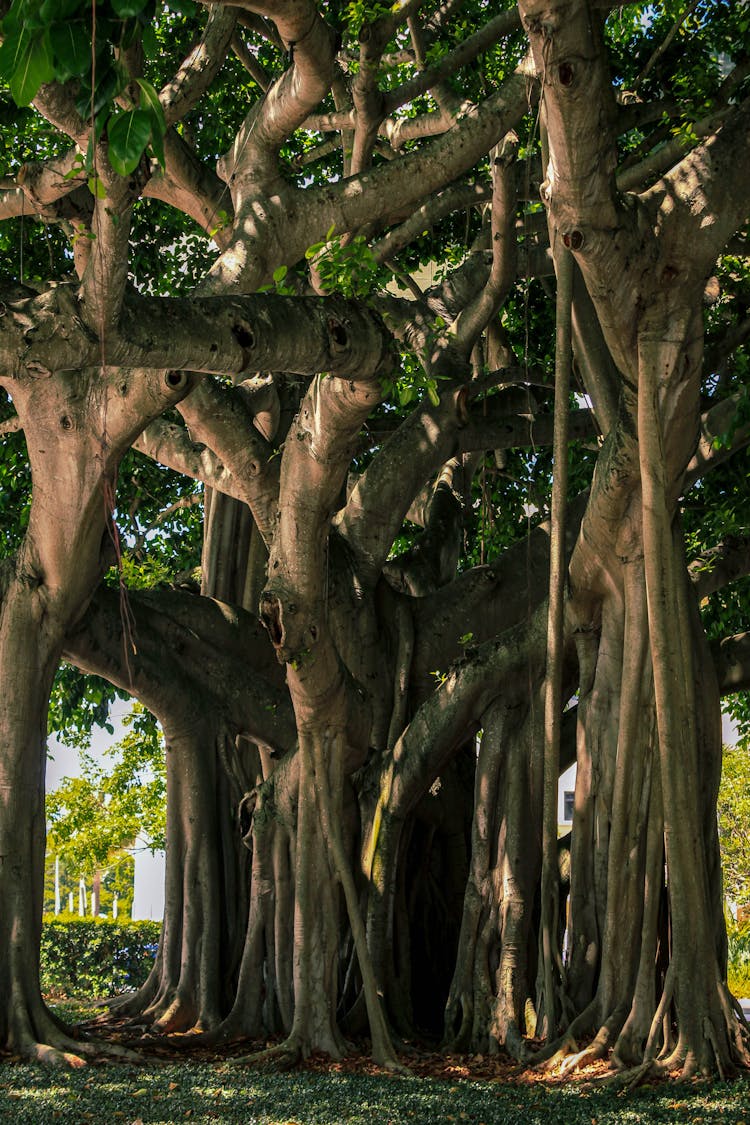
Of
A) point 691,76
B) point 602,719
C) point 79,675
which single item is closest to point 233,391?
point 602,719

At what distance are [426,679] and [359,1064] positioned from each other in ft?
8.67

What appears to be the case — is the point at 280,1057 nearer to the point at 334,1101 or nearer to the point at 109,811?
the point at 334,1101

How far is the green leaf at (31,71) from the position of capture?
3.06m

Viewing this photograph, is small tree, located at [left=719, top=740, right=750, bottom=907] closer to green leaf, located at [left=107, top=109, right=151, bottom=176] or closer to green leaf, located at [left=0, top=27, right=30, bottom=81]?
green leaf, located at [left=107, top=109, right=151, bottom=176]

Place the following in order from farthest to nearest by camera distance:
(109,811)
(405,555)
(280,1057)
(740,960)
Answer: (109,811), (740,960), (405,555), (280,1057)

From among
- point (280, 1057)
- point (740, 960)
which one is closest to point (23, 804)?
point (280, 1057)

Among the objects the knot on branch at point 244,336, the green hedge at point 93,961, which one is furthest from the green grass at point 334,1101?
the green hedge at point 93,961

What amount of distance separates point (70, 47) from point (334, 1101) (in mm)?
4348

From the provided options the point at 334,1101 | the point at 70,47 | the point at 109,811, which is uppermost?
the point at 109,811

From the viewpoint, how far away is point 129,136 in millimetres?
3189

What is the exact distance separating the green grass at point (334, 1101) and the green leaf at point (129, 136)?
378cm

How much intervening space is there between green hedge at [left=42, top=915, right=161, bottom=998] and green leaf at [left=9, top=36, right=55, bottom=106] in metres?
11.8

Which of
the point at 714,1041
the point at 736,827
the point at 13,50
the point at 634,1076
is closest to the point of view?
the point at 13,50

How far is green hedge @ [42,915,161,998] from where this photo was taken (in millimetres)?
13688
